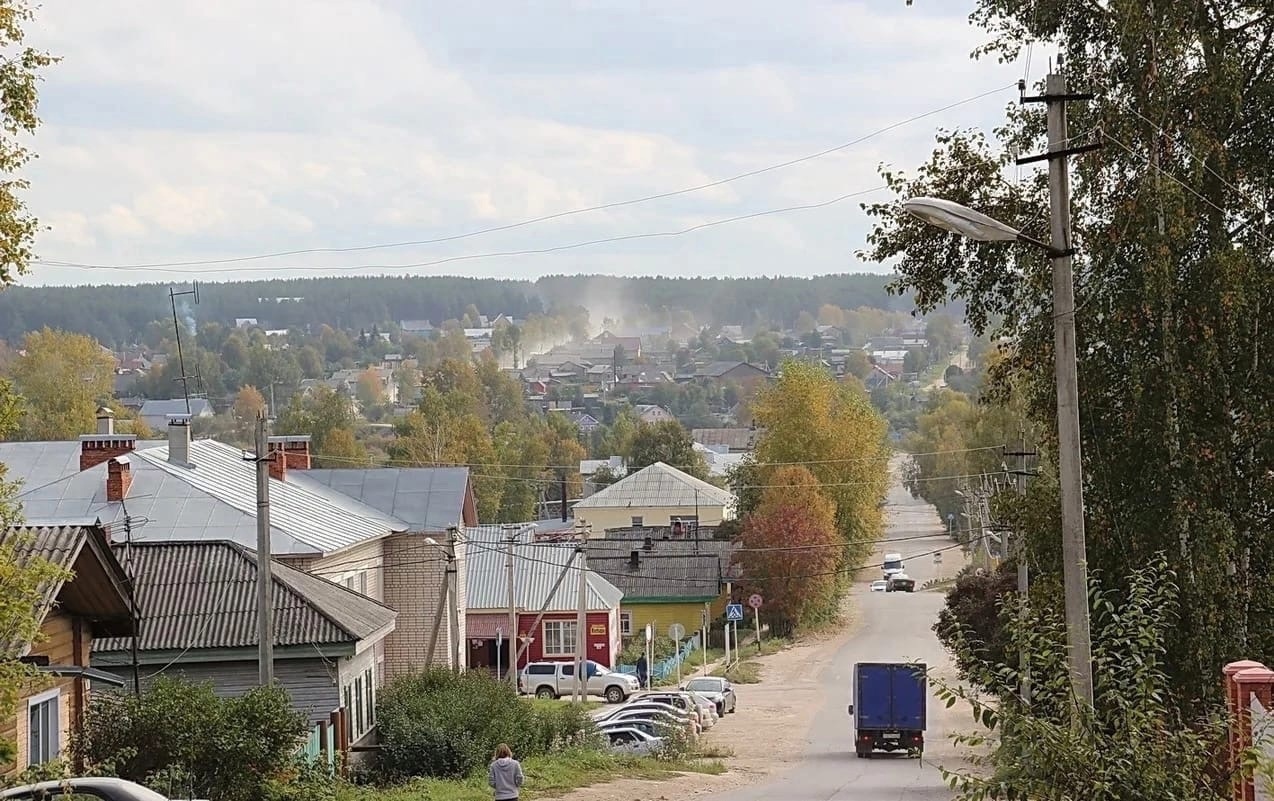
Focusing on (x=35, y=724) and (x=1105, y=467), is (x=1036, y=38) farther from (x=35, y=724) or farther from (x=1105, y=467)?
(x=35, y=724)

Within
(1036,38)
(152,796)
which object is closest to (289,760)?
(152,796)

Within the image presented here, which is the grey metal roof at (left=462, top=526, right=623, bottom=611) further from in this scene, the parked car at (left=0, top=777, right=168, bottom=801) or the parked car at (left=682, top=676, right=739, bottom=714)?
the parked car at (left=0, top=777, right=168, bottom=801)

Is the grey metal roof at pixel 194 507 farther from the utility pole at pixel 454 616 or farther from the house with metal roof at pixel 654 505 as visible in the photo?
the house with metal roof at pixel 654 505

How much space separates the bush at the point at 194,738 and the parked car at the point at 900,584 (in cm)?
8059

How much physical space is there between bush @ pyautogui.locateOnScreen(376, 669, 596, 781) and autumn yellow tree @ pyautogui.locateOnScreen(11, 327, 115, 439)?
237ft

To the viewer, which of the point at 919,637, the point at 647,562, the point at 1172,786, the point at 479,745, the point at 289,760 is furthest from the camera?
the point at 647,562

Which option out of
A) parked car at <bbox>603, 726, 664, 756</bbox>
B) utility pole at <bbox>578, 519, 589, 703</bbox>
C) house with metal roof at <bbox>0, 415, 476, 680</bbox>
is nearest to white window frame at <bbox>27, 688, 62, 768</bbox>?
house with metal roof at <bbox>0, 415, 476, 680</bbox>

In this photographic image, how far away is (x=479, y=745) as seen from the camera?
96.6 feet

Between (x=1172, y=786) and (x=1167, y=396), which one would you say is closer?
(x=1172, y=786)

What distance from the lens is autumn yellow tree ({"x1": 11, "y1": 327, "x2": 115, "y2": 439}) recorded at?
101 m

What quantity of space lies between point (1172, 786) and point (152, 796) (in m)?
9.44

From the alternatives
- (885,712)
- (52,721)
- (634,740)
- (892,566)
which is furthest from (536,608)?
(892,566)

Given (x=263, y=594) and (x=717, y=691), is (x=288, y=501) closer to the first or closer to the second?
(x=263, y=594)

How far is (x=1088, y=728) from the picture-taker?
9633mm
